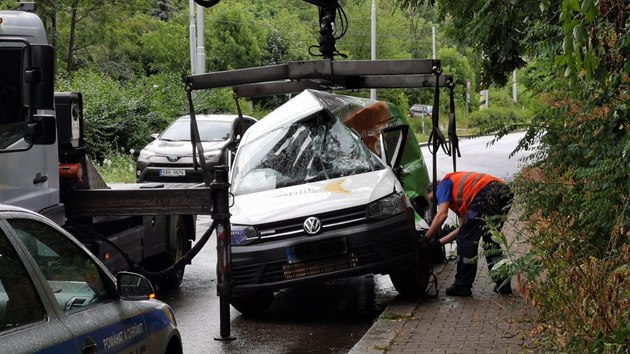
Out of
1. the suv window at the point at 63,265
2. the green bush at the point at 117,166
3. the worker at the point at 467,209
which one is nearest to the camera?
the suv window at the point at 63,265

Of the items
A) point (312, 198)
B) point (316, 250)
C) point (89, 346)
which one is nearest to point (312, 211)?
point (312, 198)

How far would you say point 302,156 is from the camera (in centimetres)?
1158

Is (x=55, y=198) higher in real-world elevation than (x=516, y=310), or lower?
higher

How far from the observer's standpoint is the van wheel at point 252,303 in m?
10.9

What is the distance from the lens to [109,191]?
9664 mm

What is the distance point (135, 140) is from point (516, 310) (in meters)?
25.9

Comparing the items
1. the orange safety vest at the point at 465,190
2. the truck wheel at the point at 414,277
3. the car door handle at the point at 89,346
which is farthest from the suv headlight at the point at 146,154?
the car door handle at the point at 89,346

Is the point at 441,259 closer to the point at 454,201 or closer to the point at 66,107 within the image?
the point at 454,201

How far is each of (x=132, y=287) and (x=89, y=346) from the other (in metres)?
0.78

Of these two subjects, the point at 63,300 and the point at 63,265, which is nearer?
Result: the point at 63,300

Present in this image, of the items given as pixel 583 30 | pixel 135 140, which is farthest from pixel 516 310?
pixel 135 140

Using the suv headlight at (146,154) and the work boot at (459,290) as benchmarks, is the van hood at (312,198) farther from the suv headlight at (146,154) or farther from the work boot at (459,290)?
the suv headlight at (146,154)

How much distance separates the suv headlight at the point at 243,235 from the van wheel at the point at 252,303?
0.62 metres

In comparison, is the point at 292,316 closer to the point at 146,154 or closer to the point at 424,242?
the point at 424,242
